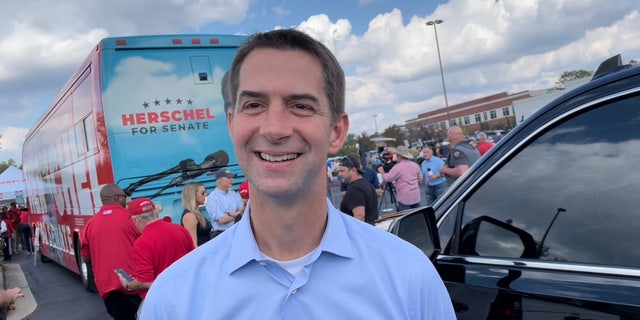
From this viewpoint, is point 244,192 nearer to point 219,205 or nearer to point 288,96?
point 219,205

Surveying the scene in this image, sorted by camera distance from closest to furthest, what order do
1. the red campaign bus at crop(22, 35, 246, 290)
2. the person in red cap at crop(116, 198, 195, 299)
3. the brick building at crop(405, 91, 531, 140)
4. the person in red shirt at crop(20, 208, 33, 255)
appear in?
the person in red cap at crop(116, 198, 195, 299) < the red campaign bus at crop(22, 35, 246, 290) < the person in red shirt at crop(20, 208, 33, 255) < the brick building at crop(405, 91, 531, 140)

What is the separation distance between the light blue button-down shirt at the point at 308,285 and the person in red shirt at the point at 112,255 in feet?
14.1

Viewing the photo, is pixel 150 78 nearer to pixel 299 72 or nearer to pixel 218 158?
pixel 218 158

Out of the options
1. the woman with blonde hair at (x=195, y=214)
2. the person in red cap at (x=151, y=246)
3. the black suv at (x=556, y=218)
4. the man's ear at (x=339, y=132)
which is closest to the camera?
the man's ear at (x=339, y=132)

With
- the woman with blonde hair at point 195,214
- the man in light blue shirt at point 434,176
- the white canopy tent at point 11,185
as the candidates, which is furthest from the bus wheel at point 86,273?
the white canopy tent at point 11,185

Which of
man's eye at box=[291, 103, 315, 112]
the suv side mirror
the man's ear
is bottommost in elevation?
the suv side mirror

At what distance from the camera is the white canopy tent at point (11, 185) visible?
79.4 feet

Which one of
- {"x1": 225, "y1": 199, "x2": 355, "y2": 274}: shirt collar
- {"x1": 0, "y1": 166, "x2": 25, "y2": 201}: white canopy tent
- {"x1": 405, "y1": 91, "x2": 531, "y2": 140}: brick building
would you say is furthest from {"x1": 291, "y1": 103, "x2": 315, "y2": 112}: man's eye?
{"x1": 405, "y1": 91, "x2": 531, "y2": 140}: brick building

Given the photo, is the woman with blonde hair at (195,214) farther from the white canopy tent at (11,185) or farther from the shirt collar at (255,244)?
the white canopy tent at (11,185)

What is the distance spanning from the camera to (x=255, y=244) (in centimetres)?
132

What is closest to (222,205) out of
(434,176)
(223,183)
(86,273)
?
(223,183)

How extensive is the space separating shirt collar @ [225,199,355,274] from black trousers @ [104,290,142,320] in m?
4.37

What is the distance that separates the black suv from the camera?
1626 millimetres

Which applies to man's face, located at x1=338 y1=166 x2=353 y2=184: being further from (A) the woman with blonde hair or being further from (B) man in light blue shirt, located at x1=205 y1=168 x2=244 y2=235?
(A) the woman with blonde hair
